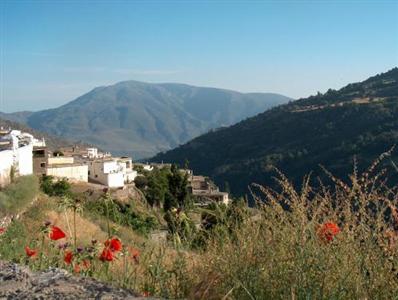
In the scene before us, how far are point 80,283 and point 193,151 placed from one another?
3774 inches

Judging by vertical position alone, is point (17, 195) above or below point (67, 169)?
above

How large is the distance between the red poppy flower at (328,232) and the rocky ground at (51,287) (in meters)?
0.87

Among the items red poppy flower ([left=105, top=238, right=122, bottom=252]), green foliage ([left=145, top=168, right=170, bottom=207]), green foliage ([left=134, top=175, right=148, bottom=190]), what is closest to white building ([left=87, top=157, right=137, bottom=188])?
green foliage ([left=134, top=175, right=148, bottom=190])

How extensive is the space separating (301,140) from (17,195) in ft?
229

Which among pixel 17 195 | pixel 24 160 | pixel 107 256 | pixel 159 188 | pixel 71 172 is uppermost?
pixel 107 256

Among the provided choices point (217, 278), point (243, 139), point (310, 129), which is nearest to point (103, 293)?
point (217, 278)

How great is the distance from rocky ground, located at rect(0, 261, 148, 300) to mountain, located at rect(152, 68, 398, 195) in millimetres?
49758

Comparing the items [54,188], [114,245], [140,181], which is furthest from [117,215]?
[140,181]

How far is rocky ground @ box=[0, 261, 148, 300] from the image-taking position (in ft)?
5.92

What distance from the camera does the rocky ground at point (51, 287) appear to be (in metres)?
1.80

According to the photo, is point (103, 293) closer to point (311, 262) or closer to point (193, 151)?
point (311, 262)

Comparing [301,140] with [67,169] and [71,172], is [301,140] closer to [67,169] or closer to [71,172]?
[71,172]

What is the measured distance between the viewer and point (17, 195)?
525 inches

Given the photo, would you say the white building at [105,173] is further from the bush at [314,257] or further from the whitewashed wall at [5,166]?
the bush at [314,257]
